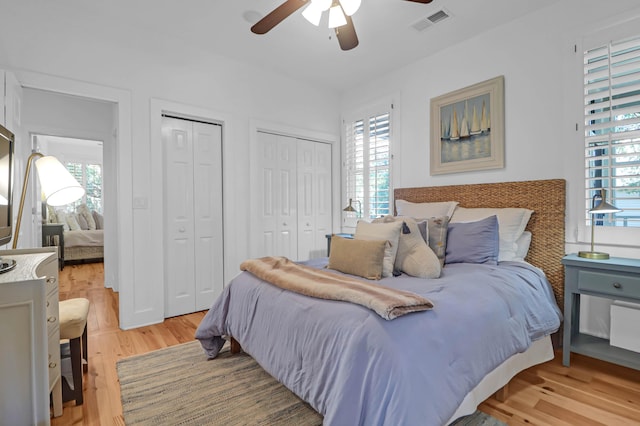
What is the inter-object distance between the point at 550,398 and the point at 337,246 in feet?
5.07

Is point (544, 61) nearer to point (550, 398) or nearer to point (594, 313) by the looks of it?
point (594, 313)

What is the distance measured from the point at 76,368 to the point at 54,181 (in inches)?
43.6

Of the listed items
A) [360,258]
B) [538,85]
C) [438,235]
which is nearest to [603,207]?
[438,235]

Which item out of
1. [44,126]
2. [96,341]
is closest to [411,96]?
[96,341]

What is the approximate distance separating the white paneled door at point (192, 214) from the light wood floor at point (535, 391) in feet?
1.99

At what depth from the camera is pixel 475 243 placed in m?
2.47

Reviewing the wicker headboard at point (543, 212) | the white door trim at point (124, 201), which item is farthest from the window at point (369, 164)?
the white door trim at point (124, 201)

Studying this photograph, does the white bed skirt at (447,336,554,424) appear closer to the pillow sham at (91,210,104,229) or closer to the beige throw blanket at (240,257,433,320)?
the beige throw blanket at (240,257,433,320)

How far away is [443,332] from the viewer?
139 cm

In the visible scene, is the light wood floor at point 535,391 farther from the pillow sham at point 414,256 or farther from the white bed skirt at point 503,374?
the pillow sham at point 414,256

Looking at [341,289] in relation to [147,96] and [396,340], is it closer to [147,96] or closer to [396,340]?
[396,340]

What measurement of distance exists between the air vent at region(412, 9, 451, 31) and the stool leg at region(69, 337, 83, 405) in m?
3.53

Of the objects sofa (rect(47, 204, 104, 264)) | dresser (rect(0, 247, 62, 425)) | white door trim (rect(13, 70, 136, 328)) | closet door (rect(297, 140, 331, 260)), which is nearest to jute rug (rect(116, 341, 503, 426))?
dresser (rect(0, 247, 62, 425))

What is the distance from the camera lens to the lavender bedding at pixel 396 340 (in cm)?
121
